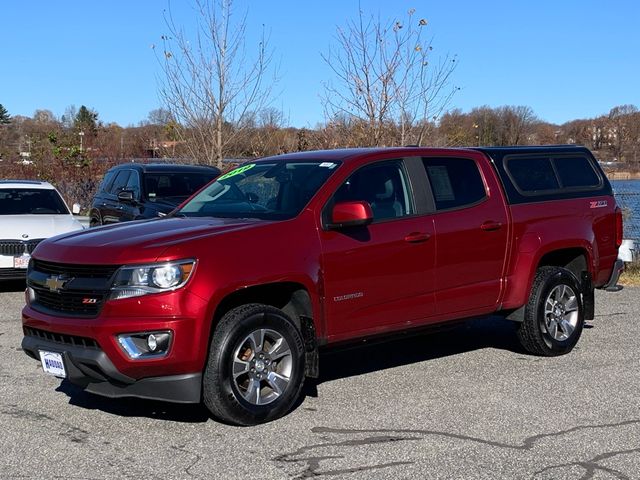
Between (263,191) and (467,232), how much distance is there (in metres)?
1.72

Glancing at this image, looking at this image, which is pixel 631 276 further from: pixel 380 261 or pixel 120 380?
pixel 120 380

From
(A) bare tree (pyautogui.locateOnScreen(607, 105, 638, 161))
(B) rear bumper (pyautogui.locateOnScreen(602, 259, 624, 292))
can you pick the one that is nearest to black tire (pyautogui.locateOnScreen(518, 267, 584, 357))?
(B) rear bumper (pyautogui.locateOnScreen(602, 259, 624, 292))

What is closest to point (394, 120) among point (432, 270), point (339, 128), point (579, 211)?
point (339, 128)

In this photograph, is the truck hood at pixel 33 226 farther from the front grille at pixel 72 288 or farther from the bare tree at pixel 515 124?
the bare tree at pixel 515 124

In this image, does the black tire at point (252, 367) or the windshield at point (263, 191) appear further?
the windshield at point (263, 191)

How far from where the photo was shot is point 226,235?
5512 mm

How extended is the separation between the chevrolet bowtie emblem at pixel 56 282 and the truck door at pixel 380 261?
5.79 feet

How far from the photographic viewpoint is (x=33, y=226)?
11.6 metres

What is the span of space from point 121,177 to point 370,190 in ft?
28.3

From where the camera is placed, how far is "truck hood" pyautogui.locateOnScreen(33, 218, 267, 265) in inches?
207

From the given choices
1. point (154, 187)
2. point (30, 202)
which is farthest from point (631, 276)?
point (30, 202)

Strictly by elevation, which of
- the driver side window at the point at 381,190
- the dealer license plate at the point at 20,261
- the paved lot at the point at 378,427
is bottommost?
the paved lot at the point at 378,427

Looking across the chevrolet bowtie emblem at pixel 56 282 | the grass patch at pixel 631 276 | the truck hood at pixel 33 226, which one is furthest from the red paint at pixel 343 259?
the truck hood at pixel 33 226

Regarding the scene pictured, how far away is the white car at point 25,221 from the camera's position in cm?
1120
